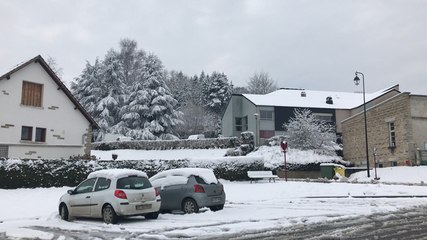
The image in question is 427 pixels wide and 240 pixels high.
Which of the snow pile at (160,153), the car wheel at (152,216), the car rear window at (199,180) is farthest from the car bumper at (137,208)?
→ the snow pile at (160,153)

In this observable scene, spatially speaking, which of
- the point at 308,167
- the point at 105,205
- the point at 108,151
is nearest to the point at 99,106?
the point at 108,151

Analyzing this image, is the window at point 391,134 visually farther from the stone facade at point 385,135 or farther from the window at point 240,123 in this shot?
the window at point 240,123

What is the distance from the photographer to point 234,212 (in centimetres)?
1450

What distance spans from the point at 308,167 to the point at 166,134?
2180 centimetres

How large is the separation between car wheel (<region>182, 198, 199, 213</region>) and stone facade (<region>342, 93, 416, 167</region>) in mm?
25522

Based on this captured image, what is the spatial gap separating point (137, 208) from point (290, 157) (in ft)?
99.1

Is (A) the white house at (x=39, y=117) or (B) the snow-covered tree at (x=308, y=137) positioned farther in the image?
(B) the snow-covered tree at (x=308, y=137)

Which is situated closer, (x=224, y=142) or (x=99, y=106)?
(x=224, y=142)

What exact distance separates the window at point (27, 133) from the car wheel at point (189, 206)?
725 inches

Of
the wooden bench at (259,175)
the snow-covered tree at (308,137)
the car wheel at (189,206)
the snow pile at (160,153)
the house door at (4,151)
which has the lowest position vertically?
the car wheel at (189,206)

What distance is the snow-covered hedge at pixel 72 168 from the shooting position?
70.7 ft

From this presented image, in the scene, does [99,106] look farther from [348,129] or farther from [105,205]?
[105,205]

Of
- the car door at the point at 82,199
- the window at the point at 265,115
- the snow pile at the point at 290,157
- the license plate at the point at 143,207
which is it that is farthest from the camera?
the window at the point at 265,115

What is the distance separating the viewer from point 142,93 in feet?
183
